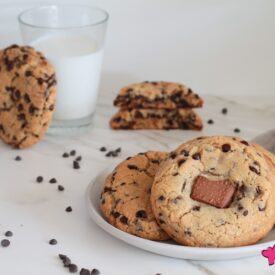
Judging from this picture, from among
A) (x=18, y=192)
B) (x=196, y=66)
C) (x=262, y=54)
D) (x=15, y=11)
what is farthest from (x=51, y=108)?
(x=262, y=54)

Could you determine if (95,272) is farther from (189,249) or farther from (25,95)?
(25,95)

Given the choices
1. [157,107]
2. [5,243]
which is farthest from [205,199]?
[157,107]

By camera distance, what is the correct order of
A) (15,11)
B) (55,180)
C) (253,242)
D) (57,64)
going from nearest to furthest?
1. (253,242)
2. (55,180)
3. (57,64)
4. (15,11)

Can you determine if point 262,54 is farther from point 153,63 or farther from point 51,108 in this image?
point 51,108

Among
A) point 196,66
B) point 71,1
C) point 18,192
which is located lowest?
point 18,192

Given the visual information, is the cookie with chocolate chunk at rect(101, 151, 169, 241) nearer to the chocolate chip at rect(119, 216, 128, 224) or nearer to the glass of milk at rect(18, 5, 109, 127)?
the chocolate chip at rect(119, 216, 128, 224)

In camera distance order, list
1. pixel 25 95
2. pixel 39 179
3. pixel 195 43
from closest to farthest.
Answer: pixel 39 179
pixel 25 95
pixel 195 43

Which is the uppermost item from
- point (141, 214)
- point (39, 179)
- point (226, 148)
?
point (226, 148)

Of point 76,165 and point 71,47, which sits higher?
point 71,47
